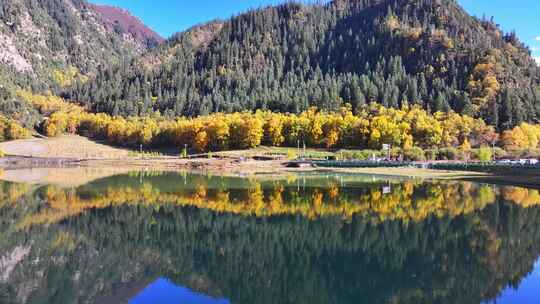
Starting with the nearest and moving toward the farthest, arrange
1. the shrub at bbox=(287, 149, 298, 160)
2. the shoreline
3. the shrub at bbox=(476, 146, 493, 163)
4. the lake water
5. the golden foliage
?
the lake water
the shoreline
the shrub at bbox=(476, 146, 493, 163)
the shrub at bbox=(287, 149, 298, 160)
the golden foliage

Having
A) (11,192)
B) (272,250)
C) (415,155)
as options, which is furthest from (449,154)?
(272,250)

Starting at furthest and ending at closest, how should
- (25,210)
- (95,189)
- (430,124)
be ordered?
(430,124) < (95,189) < (25,210)

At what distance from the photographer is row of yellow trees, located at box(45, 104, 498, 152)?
483 ft

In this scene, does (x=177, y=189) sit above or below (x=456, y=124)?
below

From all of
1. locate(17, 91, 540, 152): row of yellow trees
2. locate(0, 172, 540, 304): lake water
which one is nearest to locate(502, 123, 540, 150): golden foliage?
locate(17, 91, 540, 152): row of yellow trees

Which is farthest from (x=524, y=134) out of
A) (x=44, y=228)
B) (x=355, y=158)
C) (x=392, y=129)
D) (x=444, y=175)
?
(x=44, y=228)

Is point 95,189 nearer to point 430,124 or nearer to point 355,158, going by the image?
point 355,158

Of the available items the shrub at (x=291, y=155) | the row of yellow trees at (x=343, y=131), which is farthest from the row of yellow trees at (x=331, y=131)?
the shrub at (x=291, y=155)

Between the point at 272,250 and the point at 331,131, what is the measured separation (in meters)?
126

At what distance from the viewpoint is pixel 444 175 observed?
Result: 291 feet

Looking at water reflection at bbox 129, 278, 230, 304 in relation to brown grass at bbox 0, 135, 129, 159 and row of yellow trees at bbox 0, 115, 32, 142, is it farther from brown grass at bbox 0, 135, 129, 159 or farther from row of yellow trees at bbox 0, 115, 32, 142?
row of yellow trees at bbox 0, 115, 32, 142

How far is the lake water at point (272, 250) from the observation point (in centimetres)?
2403

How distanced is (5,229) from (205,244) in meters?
16.4

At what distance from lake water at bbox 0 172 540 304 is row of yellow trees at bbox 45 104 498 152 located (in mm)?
91794
